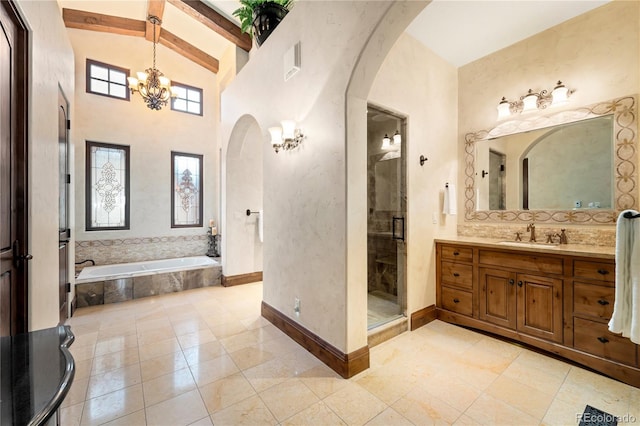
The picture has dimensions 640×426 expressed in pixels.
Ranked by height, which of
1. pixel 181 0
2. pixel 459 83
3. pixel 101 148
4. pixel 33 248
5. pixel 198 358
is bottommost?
pixel 198 358

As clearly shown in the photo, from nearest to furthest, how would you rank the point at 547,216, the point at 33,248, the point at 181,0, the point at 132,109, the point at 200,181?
the point at 33,248 < the point at 547,216 < the point at 181,0 < the point at 132,109 < the point at 200,181

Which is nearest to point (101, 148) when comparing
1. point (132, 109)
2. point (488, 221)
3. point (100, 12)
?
point (132, 109)

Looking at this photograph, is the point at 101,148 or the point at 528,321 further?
the point at 101,148

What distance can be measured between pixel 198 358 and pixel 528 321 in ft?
9.60

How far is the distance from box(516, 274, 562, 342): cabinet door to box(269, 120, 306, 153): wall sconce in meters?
2.41

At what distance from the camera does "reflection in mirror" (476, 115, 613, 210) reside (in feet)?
8.00

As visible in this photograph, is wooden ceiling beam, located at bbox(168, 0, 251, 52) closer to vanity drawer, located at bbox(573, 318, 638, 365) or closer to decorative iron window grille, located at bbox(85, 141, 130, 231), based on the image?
decorative iron window grille, located at bbox(85, 141, 130, 231)

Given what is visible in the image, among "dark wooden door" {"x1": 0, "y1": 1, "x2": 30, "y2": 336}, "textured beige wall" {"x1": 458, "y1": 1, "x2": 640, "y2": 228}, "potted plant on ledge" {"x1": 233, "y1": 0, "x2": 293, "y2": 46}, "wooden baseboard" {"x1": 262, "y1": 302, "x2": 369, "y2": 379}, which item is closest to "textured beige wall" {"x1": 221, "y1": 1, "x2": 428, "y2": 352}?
"wooden baseboard" {"x1": 262, "y1": 302, "x2": 369, "y2": 379}

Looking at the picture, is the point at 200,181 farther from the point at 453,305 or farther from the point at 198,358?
the point at 453,305

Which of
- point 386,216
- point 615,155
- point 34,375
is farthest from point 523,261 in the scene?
point 34,375

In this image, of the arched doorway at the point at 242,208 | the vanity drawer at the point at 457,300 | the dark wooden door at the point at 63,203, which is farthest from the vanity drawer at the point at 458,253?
the dark wooden door at the point at 63,203

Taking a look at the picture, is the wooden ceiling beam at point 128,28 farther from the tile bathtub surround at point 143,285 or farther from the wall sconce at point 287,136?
the tile bathtub surround at point 143,285

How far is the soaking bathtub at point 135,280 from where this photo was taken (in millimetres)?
3486

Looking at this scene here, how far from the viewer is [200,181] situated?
18.1 ft
